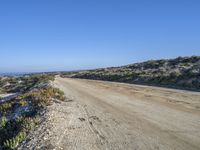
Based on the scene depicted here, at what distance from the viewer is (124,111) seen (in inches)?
642

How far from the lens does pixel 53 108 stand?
1662 centimetres

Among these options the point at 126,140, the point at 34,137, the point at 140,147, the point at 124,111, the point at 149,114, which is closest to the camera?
the point at 140,147

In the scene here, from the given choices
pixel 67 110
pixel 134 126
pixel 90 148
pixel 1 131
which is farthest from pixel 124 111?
pixel 90 148

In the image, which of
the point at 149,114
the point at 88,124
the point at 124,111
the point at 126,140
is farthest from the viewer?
the point at 124,111

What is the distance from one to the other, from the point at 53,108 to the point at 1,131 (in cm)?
349

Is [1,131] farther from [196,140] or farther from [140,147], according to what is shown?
[196,140]

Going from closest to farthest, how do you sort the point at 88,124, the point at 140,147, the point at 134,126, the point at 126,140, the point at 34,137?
the point at 140,147 < the point at 126,140 < the point at 34,137 < the point at 134,126 < the point at 88,124

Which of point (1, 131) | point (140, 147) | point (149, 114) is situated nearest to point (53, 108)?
point (1, 131)

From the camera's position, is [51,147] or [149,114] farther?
[149,114]

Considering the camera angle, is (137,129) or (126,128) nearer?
(137,129)

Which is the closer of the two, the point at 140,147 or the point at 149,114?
the point at 140,147

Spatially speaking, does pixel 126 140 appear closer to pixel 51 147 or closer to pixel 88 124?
pixel 51 147

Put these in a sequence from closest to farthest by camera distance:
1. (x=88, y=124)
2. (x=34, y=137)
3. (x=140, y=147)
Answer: (x=140, y=147) → (x=34, y=137) → (x=88, y=124)

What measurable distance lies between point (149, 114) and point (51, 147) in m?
6.76
